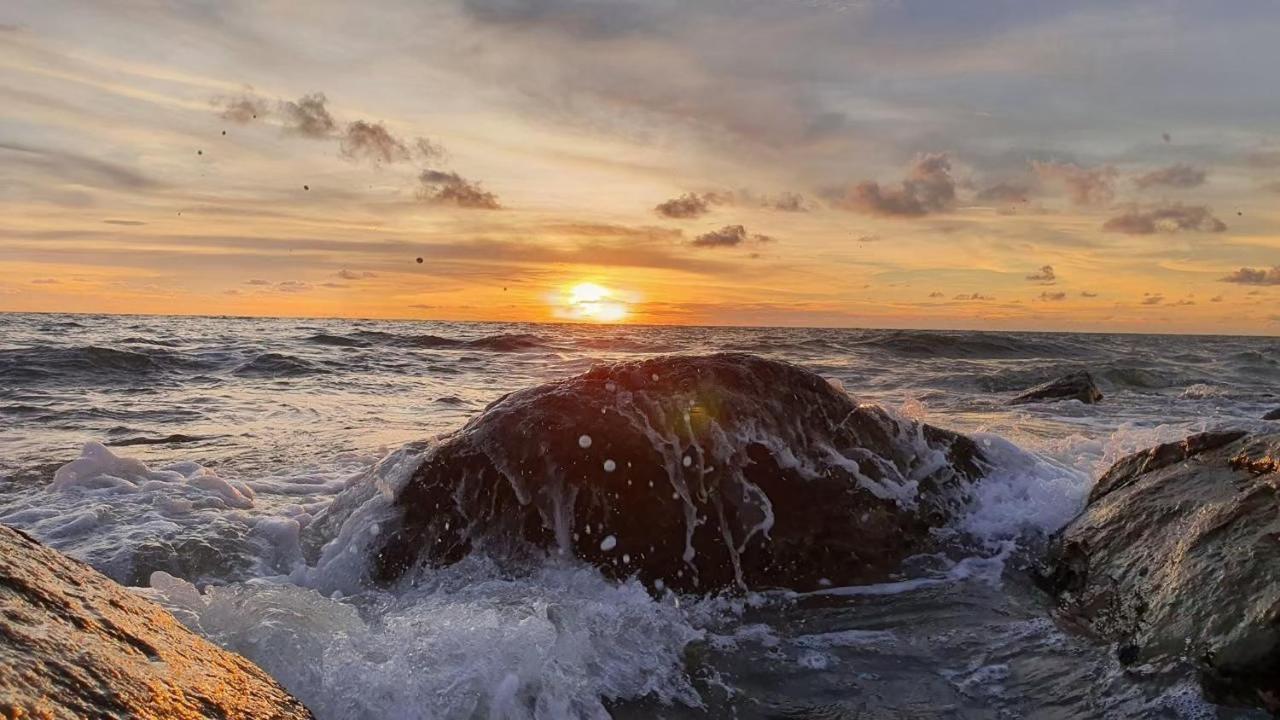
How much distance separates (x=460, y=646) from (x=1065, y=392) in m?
14.4

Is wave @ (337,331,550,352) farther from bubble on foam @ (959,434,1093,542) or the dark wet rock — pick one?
bubble on foam @ (959,434,1093,542)

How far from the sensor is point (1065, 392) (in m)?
14.7

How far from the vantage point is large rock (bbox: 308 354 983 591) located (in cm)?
458

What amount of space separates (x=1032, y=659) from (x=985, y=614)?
572 millimetres

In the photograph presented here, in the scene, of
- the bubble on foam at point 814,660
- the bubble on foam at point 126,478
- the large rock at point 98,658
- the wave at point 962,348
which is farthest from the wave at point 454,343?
the large rock at point 98,658

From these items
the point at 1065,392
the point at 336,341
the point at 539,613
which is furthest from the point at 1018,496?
the point at 336,341

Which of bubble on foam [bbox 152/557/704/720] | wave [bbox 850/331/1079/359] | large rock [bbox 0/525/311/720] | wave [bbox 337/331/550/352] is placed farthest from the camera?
wave [bbox 850/331/1079/359]

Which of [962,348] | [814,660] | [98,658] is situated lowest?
[814,660]

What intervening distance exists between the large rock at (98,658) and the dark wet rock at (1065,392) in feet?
47.9

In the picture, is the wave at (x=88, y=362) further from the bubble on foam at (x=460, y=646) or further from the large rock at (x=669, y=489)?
the bubble on foam at (x=460, y=646)

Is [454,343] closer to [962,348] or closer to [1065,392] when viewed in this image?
[962,348]

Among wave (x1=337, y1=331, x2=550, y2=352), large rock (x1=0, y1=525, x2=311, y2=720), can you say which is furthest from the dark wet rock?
wave (x1=337, y1=331, x2=550, y2=352)

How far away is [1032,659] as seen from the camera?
3711 millimetres

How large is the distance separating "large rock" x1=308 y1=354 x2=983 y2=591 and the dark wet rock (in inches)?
415
